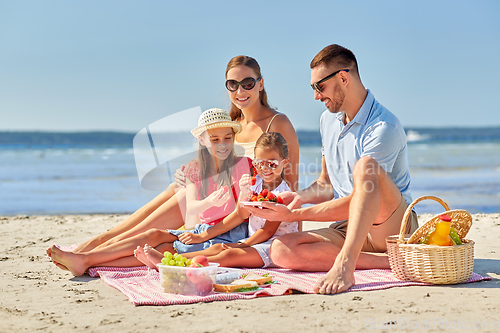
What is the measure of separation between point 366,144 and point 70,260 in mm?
2609

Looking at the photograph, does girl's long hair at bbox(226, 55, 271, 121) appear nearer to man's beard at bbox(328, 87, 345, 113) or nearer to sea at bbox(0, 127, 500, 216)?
sea at bbox(0, 127, 500, 216)

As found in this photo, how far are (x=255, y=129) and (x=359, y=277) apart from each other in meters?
2.02

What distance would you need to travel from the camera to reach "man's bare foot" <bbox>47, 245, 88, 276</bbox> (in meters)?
3.94

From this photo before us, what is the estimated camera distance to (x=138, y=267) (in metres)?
4.27

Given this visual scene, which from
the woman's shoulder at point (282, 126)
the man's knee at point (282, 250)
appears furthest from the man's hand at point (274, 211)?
the woman's shoulder at point (282, 126)

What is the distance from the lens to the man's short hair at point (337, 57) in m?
4.01

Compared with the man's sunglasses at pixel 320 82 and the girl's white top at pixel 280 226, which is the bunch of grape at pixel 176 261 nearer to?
the girl's white top at pixel 280 226

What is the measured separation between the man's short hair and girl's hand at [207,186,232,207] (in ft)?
4.44

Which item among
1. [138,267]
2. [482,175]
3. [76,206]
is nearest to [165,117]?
[138,267]

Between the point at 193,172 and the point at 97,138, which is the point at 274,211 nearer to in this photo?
the point at 193,172

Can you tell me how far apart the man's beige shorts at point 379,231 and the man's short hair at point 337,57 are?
1.20 metres

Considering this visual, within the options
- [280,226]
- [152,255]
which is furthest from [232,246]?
[152,255]

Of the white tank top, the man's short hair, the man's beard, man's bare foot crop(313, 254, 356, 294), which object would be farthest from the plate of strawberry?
the man's short hair

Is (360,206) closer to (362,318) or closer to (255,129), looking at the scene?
(362,318)
